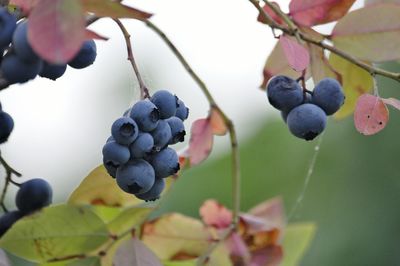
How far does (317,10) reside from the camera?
780mm

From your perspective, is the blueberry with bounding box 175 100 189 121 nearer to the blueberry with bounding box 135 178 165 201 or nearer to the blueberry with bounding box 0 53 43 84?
the blueberry with bounding box 135 178 165 201

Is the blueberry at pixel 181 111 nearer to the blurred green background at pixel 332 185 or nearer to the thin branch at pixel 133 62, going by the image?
the thin branch at pixel 133 62

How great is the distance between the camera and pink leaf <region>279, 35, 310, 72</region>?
0.74 meters

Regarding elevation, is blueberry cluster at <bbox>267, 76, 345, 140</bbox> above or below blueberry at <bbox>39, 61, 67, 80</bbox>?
below

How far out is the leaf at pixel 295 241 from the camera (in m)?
0.87

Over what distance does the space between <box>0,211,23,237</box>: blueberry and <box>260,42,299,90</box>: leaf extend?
0.79 feet

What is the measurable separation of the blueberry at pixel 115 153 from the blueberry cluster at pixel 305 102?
0.40 feet

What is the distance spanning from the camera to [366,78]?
814 millimetres

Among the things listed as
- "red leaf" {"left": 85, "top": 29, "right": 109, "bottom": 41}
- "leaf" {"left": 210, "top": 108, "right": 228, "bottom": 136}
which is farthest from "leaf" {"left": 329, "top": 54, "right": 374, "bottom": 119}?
"red leaf" {"left": 85, "top": 29, "right": 109, "bottom": 41}

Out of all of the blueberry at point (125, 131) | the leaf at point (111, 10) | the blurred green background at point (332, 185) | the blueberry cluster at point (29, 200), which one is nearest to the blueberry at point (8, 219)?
the blueberry cluster at point (29, 200)

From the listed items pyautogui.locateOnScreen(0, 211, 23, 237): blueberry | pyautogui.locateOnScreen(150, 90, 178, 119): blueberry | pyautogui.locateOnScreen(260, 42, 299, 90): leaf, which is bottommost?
pyautogui.locateOnScreen(0, 211, 23, 237): blueberry

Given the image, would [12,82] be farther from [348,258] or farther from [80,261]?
[348,258]

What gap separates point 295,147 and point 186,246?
14.6ft

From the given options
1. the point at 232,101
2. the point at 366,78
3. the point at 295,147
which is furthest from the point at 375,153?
the point at 366,78
